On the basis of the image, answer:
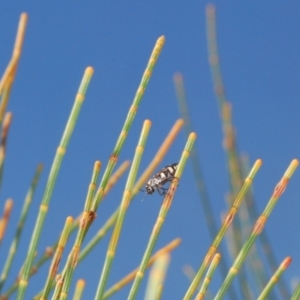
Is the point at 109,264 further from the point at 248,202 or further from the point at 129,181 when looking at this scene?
the point at 248,202

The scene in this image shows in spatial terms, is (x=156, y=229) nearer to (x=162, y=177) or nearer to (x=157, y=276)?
(x=157, y=276)

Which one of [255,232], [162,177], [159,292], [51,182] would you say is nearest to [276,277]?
[255,232]

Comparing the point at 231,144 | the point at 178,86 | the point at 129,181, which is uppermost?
the point at 178,86

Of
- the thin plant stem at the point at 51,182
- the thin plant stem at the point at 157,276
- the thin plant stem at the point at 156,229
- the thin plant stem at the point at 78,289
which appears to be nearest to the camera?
the thin plant stem at the point at 156,229

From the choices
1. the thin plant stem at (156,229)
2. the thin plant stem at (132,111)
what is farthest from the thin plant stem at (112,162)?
the thin plant stem at (156,229)

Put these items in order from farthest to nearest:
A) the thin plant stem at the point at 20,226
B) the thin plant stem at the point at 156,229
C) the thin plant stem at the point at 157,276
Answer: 1. the thin plant stem at the point at 20,226
2. the thin plant stem at the point at 157,276
3. the thin plant stem at the point at 156,229

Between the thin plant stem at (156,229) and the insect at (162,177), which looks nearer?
the thin plant stem at (156,229)

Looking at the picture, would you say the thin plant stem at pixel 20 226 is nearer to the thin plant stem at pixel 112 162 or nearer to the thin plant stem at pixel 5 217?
the thin plant stem at pixel 5 217

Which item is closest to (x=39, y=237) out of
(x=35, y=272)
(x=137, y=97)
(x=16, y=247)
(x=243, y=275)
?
(x=137, y=97)
